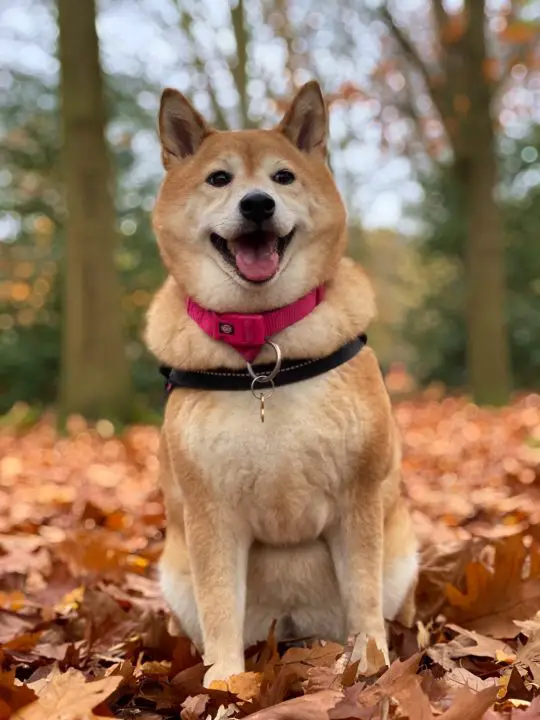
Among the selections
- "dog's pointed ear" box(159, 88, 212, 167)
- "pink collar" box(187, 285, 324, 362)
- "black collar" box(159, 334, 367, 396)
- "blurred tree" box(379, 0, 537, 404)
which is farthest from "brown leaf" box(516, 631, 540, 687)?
"blurred tree" box(379, 0, 537, 404)

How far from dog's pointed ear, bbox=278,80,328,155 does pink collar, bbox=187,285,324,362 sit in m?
0.52

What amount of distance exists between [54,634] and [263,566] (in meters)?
0.79

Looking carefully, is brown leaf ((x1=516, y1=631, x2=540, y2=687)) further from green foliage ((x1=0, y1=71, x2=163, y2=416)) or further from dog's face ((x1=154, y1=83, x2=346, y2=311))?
green foliage ((x1=0, y1=71, x2=163, y2=416))

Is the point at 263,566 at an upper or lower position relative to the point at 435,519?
upper

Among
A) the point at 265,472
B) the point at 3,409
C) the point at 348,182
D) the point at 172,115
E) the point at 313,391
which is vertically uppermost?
the point at 348,182

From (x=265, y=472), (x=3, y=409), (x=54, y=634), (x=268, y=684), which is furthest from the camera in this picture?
(x=3, y=409)

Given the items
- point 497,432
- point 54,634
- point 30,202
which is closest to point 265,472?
point 54,634

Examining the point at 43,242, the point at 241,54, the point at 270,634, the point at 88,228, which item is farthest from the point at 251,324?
the point at 43,242

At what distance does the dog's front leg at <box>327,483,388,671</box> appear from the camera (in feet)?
7.82

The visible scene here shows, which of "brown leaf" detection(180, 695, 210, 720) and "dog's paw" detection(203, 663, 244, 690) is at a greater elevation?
"brown leaf" detection(180, 695, 210, 720)

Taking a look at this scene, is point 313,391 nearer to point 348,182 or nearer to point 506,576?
point 506,576

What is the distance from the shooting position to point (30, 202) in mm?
14219

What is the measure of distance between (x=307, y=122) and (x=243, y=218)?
0.50 m

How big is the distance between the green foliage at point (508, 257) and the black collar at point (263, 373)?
11.5 metres
